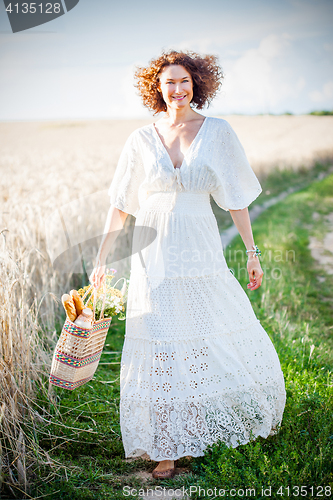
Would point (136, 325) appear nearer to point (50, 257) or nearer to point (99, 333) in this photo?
point (99, 333)

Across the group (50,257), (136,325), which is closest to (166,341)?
(136,325)

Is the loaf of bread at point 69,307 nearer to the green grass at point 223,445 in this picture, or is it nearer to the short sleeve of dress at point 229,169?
the green grass at point 223,445

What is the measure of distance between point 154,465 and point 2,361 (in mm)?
966

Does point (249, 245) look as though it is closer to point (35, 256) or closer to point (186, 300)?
point (186, 300)

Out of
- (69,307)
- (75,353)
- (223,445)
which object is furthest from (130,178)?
(223,445)

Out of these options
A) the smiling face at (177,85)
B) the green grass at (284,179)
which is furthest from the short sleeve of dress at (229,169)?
the green grass at (284,179)

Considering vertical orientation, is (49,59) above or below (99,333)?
above

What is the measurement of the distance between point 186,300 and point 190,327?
5.3 inches

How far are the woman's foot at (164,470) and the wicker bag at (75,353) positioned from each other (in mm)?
575

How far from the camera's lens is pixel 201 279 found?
2.15 meters

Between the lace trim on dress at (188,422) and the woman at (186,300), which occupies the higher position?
the woman at (186,300)

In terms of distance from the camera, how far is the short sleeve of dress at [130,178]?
7.57ft

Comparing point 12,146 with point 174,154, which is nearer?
point 174,154

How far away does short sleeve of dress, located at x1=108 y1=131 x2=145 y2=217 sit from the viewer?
2307mm
